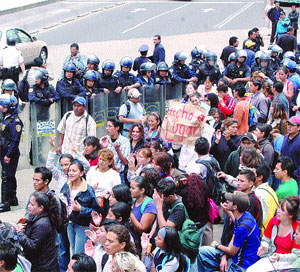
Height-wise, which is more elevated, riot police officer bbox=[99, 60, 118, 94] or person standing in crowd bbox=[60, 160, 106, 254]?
riot police officer bbox=[99, 60, 118, 94]

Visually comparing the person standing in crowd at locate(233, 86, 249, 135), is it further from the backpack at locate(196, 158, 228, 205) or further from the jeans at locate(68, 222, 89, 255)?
the jeans at locate(68, 222, 89, 255)

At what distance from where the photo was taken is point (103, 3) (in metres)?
38.5

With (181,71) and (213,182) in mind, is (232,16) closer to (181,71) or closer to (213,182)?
(181,71)

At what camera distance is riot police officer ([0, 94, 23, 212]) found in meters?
11.0

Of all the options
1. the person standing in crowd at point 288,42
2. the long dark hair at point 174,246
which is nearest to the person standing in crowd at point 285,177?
the long dark hair at point 174,246

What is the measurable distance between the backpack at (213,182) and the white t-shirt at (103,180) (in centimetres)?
118

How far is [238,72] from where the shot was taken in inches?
620

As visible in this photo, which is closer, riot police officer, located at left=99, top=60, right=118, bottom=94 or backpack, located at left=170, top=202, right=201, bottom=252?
backpack, located at left=170, top=202, right=201, bottom=252

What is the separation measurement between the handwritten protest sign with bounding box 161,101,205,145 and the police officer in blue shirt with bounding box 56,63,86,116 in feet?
9.92

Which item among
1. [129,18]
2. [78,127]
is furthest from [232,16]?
[78,127]

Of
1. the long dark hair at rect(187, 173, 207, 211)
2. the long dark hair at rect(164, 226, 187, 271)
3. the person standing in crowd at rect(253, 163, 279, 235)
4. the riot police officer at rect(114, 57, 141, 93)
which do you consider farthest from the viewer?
the riot police officer at rect(114, 57, 141, 93)

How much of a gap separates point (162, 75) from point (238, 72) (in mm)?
1940

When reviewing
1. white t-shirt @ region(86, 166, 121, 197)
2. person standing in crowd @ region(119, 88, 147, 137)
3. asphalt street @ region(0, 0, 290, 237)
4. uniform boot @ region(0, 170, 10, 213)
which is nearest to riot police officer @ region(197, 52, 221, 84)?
person standing in crowd @ region(119, 88, 147, 137)

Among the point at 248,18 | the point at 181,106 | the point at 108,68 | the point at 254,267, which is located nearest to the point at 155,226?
the point at 254,267
